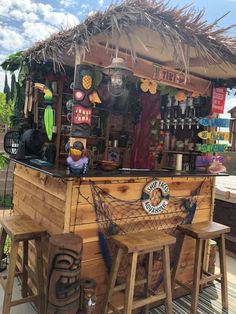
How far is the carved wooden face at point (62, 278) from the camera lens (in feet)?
5.75

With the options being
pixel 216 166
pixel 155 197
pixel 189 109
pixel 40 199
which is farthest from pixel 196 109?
pixel 40 199

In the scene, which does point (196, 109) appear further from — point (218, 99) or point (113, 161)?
point (113, 161)

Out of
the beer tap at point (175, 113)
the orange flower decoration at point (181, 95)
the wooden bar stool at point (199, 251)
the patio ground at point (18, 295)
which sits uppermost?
the orange flower decoration at point (181, 95)

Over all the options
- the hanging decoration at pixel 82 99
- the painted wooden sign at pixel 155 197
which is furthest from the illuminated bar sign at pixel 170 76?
the painted wooden sign at pixel 155 197

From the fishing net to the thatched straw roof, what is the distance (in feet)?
3.59

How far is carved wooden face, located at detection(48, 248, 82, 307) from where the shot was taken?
1754 mm

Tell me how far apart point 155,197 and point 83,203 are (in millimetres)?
706

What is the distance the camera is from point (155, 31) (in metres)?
1.98

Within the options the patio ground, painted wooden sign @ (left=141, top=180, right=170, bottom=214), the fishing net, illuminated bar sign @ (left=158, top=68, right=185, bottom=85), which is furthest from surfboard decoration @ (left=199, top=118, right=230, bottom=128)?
the patio ground

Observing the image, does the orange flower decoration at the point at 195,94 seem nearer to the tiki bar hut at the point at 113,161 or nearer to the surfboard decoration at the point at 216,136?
the tiki bar hut at the point at 113,161

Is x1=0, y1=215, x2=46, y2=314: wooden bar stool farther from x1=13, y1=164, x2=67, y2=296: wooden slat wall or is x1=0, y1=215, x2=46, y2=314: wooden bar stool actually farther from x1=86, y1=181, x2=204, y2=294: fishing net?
x1=86, y1=181, x2=204, y2=294: fishing net

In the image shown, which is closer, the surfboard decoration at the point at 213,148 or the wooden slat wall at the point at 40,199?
the wooden slat wall at the point at 40,199

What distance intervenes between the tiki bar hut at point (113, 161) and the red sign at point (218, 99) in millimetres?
13

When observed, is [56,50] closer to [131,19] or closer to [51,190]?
[131,19]
